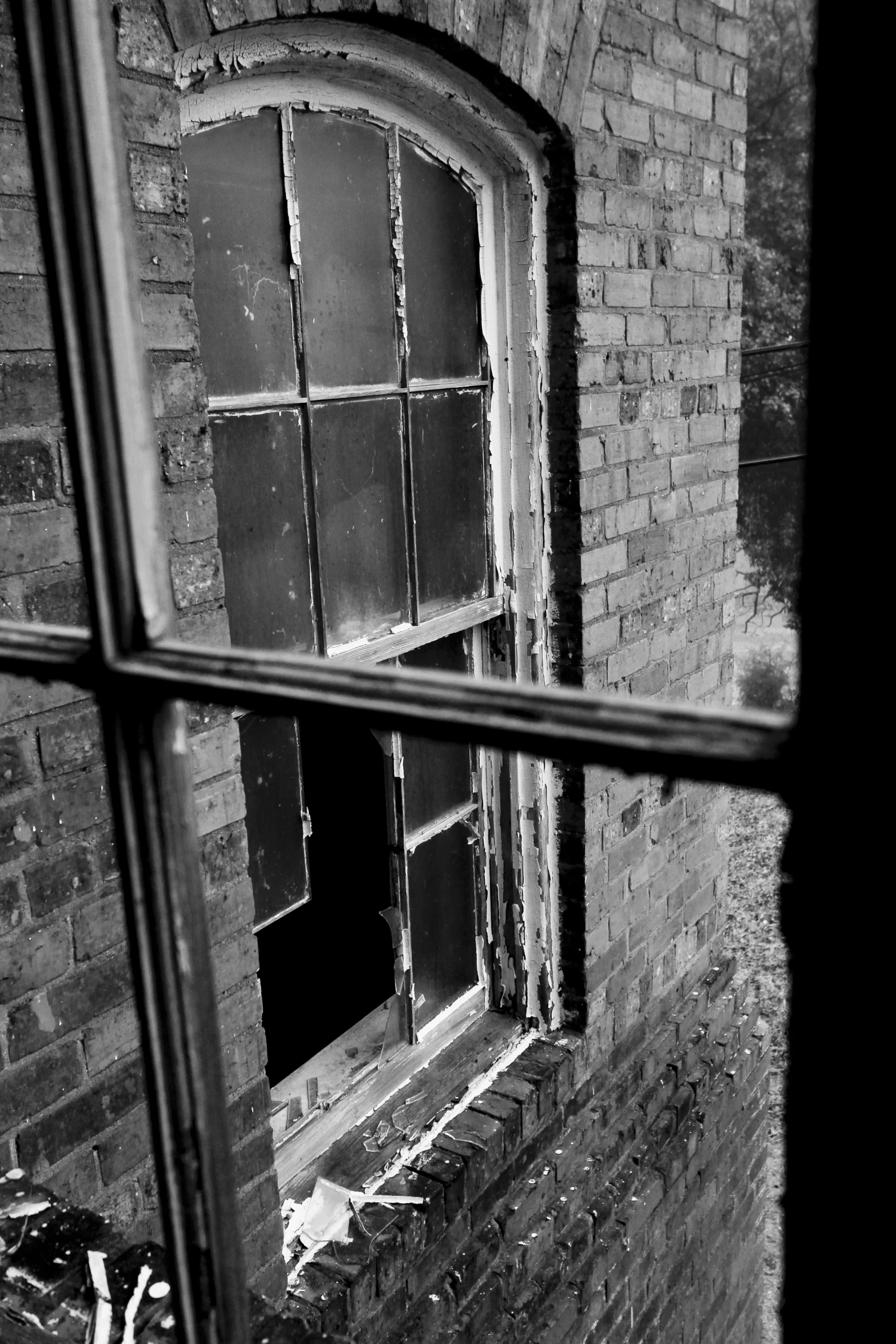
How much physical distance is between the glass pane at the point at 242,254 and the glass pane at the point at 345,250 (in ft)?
0.20

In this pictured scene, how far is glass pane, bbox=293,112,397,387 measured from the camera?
7.08 ft

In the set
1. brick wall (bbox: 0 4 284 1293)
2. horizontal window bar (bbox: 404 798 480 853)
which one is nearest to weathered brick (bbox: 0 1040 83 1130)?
brick wall (bbox: 0 4 284 1293)

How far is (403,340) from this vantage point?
94.7 inches

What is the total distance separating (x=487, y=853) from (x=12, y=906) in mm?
1432

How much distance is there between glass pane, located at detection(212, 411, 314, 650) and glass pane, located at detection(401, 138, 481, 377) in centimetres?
44

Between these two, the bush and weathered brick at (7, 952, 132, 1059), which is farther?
the bush

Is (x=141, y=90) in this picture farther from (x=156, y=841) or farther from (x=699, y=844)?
(x=699, y=844)

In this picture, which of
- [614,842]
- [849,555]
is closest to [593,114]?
[614,842]

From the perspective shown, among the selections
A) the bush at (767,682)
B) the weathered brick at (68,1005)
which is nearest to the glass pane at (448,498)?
the weathered brick at (68,1005)

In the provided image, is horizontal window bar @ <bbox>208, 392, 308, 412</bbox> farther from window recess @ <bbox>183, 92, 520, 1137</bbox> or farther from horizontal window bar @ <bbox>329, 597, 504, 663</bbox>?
horizontal window bar @ <bbox>329, 597, 504, 663</bbox>

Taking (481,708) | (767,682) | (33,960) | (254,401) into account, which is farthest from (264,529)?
(767,682)

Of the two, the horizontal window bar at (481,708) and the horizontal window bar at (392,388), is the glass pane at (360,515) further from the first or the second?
the horizontal window bar at (481,708)

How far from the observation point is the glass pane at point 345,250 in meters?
2.16

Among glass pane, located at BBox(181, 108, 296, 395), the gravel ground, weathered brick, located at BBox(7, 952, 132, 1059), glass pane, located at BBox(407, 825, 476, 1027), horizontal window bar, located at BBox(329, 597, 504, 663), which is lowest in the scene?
the gravel ground
